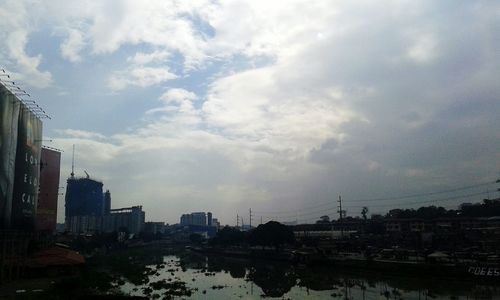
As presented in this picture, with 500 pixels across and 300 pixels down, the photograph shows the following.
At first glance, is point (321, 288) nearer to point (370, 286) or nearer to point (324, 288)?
point (324, 288)

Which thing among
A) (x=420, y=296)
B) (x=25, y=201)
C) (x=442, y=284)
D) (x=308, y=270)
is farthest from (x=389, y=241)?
(x=25, y=201)

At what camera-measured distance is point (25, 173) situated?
1978 inches

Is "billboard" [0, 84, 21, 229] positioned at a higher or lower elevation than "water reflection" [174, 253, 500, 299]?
higher

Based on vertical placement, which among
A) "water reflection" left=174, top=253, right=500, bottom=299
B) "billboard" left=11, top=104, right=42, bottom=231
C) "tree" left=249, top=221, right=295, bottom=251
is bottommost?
"water reflection" left=174, top=253, right=500, bottom=299

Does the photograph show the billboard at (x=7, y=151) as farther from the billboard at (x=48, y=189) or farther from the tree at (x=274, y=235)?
the tree at (x=274, y=235)

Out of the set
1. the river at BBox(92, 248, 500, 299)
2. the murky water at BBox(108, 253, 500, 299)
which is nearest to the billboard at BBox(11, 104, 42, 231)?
the river at BBox(92, 248, 500, 299)

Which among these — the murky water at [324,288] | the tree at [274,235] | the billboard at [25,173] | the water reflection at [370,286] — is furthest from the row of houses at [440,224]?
the billboard at [25,173]

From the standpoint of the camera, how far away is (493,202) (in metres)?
130

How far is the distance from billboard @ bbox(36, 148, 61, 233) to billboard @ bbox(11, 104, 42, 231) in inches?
697

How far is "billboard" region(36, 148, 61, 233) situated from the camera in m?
71.1

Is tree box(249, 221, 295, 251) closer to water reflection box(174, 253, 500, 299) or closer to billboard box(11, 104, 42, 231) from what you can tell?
water reflection box(174, 253, 500, 299)

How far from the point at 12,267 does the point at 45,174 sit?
27.7 metres

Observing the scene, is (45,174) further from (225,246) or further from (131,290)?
(225,246)

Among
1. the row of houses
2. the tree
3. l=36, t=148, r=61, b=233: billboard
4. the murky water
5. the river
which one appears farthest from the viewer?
the row of houses
